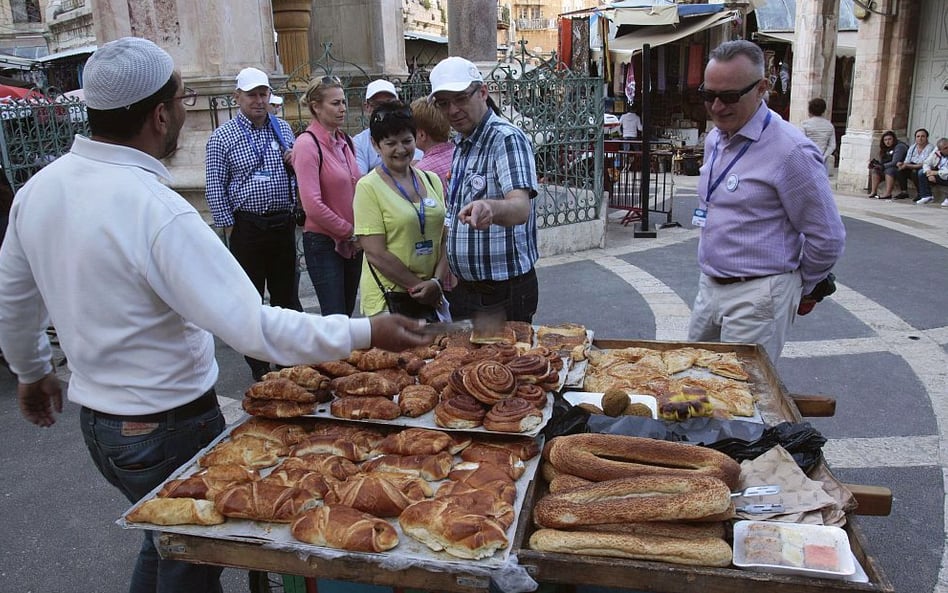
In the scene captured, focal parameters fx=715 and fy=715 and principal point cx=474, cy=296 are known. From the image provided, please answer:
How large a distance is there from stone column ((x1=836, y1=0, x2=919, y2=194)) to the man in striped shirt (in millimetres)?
14157

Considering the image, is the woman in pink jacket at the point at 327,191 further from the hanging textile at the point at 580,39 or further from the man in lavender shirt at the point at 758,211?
the hanging textile at the point at 580,39

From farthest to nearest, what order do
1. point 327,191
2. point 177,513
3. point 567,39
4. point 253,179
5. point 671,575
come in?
1. point 567,39
2. point 327,191
3. point 253,179
4. point 177,513
5. point 671,575

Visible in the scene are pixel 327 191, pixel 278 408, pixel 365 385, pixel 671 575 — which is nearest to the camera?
pixel 671 575

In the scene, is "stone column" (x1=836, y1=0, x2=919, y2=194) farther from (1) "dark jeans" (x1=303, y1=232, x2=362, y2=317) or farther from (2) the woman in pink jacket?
(1) "dark jeans" (x1=303, y1=232, x2=362, y2=317)

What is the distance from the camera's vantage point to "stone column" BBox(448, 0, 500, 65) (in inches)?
409

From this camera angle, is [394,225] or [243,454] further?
[394,225]

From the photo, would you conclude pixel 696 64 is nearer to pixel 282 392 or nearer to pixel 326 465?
pixel 282 392

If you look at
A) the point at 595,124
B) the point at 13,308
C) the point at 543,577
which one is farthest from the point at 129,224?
the point at 595,124

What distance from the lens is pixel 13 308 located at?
7.95ft

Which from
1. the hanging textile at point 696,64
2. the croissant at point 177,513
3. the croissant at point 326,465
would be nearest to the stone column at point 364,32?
the croissant at point 326,465

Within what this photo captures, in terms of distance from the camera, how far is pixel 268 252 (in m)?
5.61

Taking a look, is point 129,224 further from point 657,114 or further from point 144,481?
point 657,114

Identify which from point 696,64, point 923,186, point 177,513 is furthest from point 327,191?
point 696,64

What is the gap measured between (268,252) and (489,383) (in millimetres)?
3406
